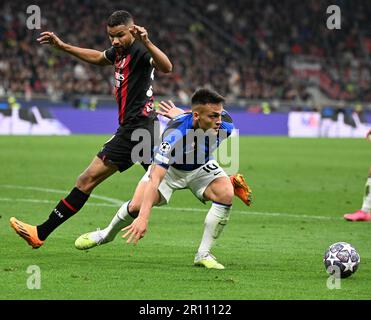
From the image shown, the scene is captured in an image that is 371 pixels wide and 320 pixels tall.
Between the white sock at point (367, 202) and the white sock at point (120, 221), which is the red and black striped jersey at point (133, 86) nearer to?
the white sock at point (120, 221)

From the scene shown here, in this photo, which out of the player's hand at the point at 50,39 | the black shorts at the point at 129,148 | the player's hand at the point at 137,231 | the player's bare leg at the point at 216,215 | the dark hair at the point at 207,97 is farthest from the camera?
the player's hand at the point at 50,39

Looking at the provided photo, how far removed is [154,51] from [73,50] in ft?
4.89

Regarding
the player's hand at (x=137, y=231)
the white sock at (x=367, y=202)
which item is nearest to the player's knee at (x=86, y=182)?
the player's hand at (x=137, y=231)

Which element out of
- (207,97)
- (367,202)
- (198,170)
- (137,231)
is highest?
(207,97)

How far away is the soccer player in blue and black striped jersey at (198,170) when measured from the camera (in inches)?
341

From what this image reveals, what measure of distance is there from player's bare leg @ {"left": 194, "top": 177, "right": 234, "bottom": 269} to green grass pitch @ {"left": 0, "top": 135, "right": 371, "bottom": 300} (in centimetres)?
19

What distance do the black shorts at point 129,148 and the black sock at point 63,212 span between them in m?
0.47

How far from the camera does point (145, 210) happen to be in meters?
8.00

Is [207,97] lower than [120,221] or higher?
higher

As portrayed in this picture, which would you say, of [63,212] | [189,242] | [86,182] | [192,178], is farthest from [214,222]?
[189,242]

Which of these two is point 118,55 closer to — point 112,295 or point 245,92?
point 112,295

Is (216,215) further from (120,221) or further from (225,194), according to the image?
(120,221)

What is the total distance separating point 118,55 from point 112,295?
3.40 meters
